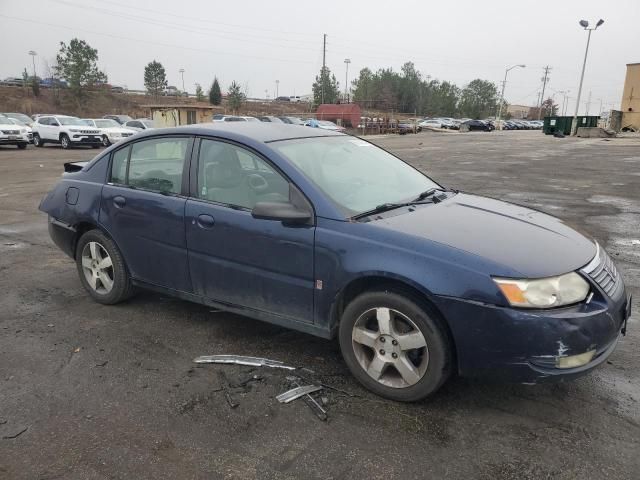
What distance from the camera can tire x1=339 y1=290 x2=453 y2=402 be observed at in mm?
2830

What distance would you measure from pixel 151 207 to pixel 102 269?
0.92 m

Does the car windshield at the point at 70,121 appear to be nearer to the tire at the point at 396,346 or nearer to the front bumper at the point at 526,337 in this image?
the tire at the point at 396,346

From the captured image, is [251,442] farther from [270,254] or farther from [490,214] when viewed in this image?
[490,214]

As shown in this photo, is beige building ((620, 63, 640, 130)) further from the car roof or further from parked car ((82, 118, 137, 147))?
the car roof

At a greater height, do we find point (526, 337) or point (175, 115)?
point (175, 115)

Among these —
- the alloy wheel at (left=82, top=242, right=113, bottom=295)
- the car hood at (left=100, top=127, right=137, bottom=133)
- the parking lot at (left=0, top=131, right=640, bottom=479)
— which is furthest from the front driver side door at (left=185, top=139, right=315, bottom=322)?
the car hood at (left=100, top=127, right=137, bottom=133)

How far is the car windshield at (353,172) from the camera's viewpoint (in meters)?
3.40

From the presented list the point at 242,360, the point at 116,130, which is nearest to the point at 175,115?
the point at 116,130

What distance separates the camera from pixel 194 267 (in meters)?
3.78

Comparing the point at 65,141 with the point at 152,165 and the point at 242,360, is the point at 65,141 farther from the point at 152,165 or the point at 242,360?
the point at 242,360

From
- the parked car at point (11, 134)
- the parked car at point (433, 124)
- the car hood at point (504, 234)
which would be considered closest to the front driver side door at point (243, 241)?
the car hood at point (504, 234)

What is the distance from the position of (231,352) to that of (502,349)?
6.20 ft

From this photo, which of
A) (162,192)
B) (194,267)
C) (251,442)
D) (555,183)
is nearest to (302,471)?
(251,442)

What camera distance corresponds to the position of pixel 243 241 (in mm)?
3455
